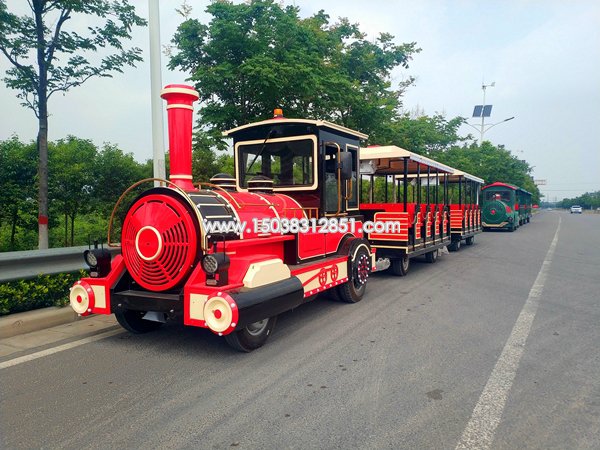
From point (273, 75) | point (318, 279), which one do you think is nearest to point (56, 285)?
point (318, 279)

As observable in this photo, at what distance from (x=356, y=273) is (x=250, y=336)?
8.35 ft

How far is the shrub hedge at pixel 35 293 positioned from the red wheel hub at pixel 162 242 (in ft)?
5.30

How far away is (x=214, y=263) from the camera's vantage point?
139 inches

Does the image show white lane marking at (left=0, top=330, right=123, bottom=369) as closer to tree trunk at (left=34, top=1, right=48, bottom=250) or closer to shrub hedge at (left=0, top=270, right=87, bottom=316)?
shrub hedge at (left=0, top=270, right=87, bottom=316)

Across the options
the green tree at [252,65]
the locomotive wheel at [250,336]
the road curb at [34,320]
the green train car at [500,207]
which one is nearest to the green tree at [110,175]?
the green tree at [252,65]

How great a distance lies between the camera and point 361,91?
40.6 ft

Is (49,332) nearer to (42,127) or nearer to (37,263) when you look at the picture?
(37,263)

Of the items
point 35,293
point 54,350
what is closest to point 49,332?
point 35,293

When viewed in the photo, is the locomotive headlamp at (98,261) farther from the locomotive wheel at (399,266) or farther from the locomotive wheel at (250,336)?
the locomotive wheel at (399,266)

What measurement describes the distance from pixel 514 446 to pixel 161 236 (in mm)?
3192

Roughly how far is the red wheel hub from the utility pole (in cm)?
228

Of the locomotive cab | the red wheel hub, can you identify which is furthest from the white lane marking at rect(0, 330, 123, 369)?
the locomotive cab

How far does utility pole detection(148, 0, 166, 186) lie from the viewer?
6090 millimetres

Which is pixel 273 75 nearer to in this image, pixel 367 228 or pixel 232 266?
pixel 367 228
